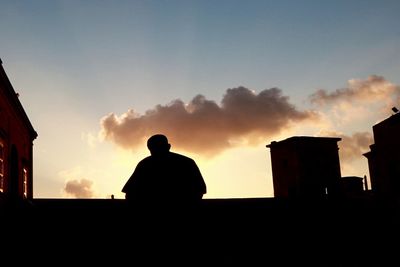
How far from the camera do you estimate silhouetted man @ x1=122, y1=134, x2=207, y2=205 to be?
15.1 ft

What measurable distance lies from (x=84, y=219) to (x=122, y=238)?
186cm

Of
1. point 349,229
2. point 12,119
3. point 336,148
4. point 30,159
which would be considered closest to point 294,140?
point 336,148

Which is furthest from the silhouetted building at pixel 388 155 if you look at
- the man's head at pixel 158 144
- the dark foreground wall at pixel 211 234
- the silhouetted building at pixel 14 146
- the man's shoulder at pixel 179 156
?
the man's head at pixel 158 144

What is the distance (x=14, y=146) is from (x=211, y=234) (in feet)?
41.2

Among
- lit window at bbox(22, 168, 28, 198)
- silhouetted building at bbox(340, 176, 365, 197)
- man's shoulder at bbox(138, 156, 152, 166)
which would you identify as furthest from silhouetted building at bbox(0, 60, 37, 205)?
silhouetted building at bbox(340, 176, 365, 197)

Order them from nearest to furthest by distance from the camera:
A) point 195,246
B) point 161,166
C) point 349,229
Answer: point 195,246, point 161,166, point 349,229

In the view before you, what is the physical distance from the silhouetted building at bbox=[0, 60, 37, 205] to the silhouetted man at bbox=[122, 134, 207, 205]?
1153cm

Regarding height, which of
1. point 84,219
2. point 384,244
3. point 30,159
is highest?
point 30,159

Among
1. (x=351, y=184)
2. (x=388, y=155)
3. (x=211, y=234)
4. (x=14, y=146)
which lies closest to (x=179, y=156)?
(x=211, y=234)

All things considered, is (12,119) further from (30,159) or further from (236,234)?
(236,234)

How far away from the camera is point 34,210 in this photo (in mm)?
9641

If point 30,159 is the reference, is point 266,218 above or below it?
below

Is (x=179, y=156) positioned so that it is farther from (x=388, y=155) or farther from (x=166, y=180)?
(x=388, y=155)

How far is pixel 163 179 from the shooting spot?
4.64 meters
